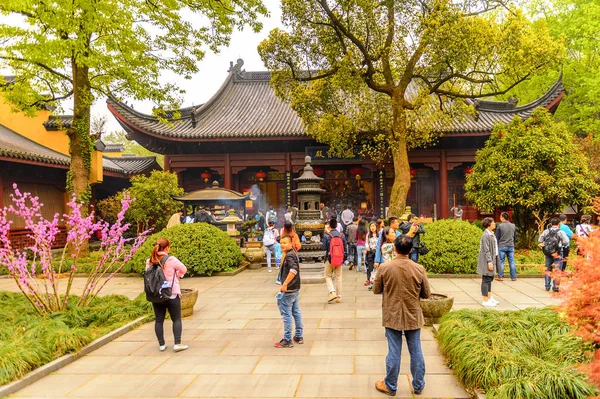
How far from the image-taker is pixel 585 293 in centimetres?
311

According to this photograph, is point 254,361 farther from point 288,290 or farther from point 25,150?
point 25,150

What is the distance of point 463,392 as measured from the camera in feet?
13.9

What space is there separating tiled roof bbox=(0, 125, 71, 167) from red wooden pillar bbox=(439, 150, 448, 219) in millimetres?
17129

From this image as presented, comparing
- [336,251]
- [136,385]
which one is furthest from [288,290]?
[336,251]

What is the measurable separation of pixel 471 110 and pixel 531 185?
354 cm

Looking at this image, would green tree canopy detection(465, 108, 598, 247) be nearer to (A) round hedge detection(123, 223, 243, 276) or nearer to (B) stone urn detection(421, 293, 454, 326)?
(B) stone urn detection(421, 293, 454, 326)

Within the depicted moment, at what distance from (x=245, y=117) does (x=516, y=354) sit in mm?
20563

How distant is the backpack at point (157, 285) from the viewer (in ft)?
17.8

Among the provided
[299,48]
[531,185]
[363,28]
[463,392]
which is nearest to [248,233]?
[299,48]

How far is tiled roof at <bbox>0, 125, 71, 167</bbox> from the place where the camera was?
14.8 metres

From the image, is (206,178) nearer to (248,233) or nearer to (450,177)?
→ (248,233)

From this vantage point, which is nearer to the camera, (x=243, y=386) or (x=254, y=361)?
(x=243, y=386)

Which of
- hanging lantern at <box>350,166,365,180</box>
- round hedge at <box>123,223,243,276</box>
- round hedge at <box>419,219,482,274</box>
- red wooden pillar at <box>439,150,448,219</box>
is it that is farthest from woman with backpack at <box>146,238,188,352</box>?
red wooden pillar at <box>439,150,448,219</box>

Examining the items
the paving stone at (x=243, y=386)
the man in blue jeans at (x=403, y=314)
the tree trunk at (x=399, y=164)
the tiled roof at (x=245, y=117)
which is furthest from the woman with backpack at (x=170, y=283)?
the tiled roof at (x=245, y=117)
